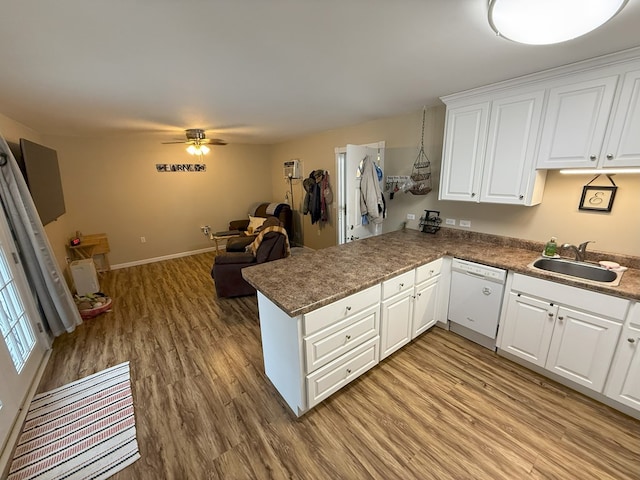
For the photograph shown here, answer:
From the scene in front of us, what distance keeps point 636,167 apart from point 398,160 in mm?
2032

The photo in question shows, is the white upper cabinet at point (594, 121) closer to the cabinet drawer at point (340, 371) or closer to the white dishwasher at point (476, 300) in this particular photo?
the white dishwasher at point (476, 300)

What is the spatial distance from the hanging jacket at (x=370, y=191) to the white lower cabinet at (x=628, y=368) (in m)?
2.16

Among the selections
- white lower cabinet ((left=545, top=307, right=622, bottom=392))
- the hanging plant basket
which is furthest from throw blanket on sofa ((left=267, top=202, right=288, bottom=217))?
white lower cabinet ((left=545, top=307, right=622, bottom=392))

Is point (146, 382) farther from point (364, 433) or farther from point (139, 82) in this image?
point (139, 82)

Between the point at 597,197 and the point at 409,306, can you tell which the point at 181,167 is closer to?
the point at 409,306

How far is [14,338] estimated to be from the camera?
6.60 feet

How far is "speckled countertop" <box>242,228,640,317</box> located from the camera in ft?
5.39

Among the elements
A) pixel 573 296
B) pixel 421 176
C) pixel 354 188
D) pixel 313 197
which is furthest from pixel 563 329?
pixel 313 197

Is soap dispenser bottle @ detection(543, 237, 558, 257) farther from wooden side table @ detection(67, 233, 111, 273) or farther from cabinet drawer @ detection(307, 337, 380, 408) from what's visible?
wooden side table @ detection(67, 233, 111, 273)

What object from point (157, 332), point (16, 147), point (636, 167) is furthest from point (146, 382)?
point (636, 167)

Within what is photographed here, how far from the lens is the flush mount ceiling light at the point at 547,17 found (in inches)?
37.3

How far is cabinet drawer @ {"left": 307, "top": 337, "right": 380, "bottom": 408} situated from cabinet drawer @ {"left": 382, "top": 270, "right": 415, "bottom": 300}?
386 mm

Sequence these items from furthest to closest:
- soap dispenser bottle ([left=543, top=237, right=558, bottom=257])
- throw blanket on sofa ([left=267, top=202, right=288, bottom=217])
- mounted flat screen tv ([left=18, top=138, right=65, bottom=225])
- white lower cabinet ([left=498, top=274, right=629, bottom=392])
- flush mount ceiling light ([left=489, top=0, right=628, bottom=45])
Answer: throw blanket on sofa ([left=267, top=202, right=288, bottom=217]) < mounted flat screen tv ([left=18, top=138, right=65, bottom=225]) < soap dispenser bottle ([left=543, top=237, right=558, bottom=257]) < white lower cabinet ([left=498, top=274, right=629, bottom=392]) < flush mount ceiling light ([left=489, top=0, right=628, bottom=45])

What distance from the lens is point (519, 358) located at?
87.3 inches
